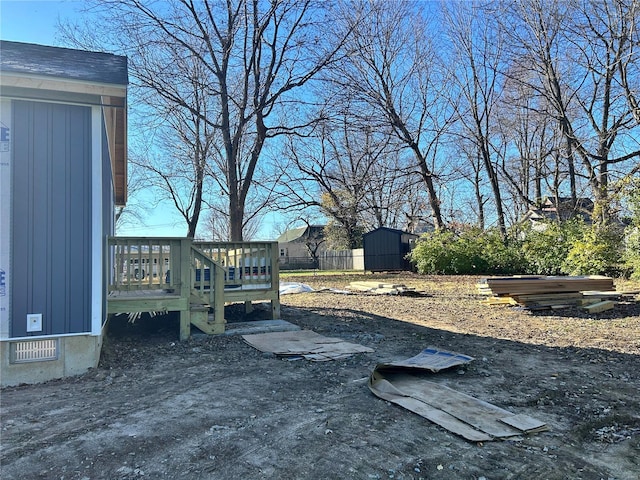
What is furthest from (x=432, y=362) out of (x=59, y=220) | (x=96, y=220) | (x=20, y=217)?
(x=20, y=217)

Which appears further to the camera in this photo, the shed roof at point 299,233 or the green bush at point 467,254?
the shed roof at point 299,233

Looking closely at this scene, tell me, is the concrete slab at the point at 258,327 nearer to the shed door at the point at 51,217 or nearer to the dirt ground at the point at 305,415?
the dirt ground at the point at 305,415

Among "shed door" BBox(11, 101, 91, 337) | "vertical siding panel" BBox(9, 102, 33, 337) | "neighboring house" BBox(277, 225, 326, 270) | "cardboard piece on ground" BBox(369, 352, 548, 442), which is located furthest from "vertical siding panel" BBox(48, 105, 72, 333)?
"neighboring house" BBox(277, 225, 326, 270)

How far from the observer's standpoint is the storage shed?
24.9 metres

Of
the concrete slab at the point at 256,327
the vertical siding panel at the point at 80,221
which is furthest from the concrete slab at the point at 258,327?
the vertical siding panel at the point at 80,221

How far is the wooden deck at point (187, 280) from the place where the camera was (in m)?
5.72

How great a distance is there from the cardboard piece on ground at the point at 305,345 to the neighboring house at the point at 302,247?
3101 centimetres

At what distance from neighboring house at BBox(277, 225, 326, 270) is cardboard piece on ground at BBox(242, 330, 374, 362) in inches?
1221

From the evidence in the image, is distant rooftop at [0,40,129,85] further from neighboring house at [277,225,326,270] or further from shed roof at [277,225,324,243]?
shed roof at [277,225,324,243]

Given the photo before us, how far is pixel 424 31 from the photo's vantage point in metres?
21.7

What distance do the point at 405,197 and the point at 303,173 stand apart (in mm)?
6899

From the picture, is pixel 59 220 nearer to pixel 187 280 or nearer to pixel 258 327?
pixel 187 280

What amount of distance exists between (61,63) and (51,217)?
177 cm

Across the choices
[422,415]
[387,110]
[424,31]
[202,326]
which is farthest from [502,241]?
[422,415]
